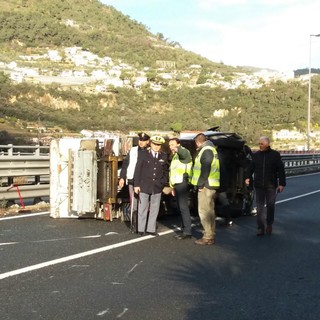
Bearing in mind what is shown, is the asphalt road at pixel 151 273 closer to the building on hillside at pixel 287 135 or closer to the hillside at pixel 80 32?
the building on hillside at pixel 287 135

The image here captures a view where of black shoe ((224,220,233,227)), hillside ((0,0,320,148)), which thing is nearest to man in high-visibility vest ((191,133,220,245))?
black shoe ((224,220,233,227))

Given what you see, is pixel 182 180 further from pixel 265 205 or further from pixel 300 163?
pixel 300 163

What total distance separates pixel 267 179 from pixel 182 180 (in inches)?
63.9

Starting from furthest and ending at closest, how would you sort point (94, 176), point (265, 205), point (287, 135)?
point (287, 135), point (94, 176), point (265, 205)

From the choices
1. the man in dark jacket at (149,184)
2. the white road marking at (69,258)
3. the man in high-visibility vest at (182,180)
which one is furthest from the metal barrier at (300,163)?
the white road marking at (69,258)

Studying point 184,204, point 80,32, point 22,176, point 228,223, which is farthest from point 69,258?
point 80,32

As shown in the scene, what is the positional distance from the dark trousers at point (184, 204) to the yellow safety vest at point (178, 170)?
0.27 ft

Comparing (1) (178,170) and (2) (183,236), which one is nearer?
(2) (183,236)

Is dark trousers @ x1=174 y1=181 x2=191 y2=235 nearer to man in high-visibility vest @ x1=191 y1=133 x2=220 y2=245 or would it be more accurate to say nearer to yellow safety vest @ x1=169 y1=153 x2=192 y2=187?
yellow safety vest @ x1=169 y1=153 x2=192 y2=187

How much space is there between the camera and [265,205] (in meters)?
9.88

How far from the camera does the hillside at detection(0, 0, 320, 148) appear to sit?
5753 cm

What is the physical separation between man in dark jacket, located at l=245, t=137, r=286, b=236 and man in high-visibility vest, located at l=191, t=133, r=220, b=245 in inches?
51.3

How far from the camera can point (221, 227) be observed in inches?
410

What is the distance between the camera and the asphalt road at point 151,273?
5305mm
